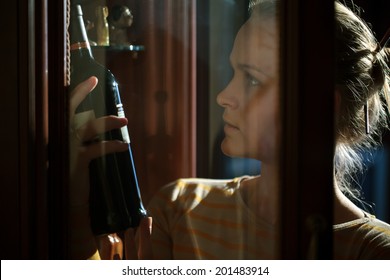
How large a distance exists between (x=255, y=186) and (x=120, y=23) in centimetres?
33

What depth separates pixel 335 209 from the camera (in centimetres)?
77

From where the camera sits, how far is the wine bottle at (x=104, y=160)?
79 cm

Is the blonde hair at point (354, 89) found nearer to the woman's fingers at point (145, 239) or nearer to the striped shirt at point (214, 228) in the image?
the striped shirt at point (214, 228)

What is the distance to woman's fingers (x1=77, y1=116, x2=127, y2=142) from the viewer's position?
792 millimetres

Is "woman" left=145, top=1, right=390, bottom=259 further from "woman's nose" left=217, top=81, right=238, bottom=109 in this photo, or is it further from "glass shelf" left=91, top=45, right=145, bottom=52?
"glass shelf" left=91, top=45, right=145, bottom=52

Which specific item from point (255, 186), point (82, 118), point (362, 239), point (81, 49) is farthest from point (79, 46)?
point (362, 239)

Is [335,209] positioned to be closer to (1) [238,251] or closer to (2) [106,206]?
(1) [238,251]

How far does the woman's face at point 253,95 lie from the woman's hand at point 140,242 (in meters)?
0.17

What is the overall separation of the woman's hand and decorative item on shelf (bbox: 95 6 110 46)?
11.1 inches

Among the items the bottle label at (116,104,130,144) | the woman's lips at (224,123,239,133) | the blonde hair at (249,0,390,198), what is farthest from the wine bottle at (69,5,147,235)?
the blonde hair at (249,0,390,198)

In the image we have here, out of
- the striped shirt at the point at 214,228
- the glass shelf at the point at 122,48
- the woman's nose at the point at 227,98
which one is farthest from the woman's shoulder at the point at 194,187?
the glass shelf at the point at 122,48

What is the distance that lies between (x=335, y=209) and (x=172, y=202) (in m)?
0.25
